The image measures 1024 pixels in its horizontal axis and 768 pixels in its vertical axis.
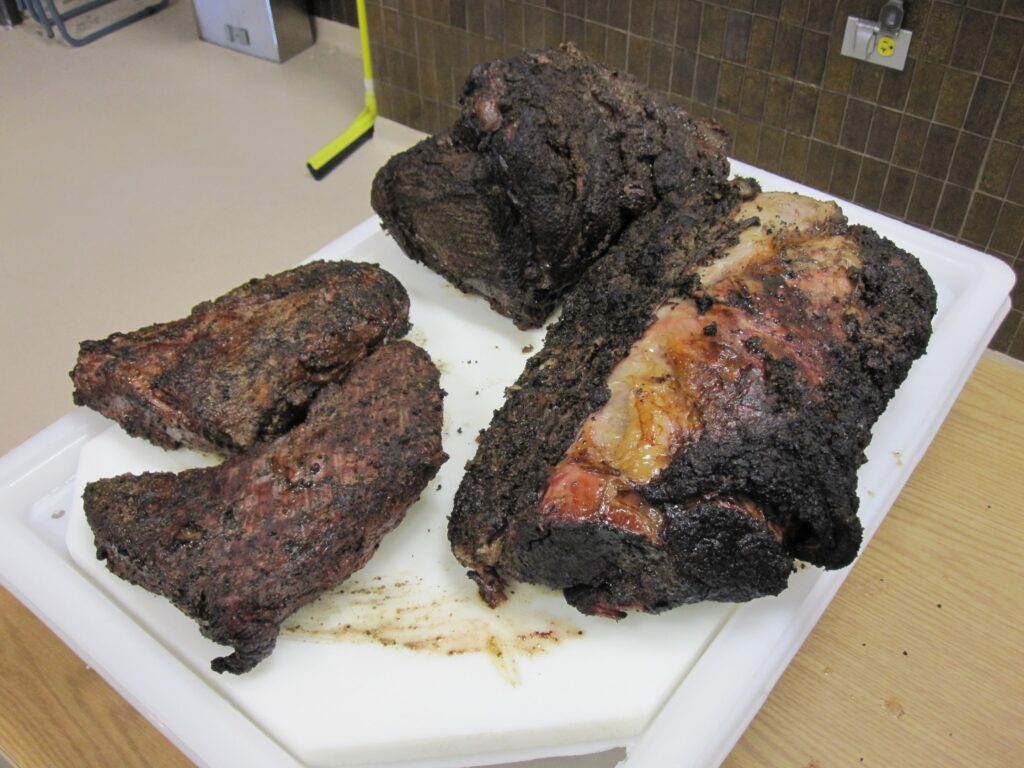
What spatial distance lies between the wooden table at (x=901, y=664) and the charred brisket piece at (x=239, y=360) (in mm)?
429

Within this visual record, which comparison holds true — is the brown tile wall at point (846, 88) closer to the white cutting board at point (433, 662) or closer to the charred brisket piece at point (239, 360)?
the charred brisket piece at point (239, 360)

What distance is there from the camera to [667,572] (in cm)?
102

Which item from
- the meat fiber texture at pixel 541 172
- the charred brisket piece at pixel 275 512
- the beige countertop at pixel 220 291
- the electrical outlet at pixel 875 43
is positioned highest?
the meat fiber texture at pixel 541 172

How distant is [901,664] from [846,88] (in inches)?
57.3

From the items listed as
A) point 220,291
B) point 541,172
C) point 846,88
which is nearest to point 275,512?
point 541,172

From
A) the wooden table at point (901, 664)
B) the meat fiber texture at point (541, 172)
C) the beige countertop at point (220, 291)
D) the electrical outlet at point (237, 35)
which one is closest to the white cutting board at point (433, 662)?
the beige countertop at point (220, 291)

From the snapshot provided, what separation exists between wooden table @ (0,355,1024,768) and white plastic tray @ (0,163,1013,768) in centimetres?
15

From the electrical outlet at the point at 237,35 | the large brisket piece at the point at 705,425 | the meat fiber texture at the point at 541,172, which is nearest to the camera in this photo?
the large brisket piece at the point at 705,425

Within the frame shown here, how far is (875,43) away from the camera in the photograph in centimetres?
209

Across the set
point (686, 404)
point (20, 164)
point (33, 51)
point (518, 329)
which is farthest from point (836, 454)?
point (33, 51)

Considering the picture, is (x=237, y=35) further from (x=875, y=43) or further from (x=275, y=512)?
(x=275, y=512)

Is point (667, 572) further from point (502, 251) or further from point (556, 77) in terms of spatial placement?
point (556, 77)

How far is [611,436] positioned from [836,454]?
26 centimetres

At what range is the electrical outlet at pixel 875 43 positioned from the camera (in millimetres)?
2055
